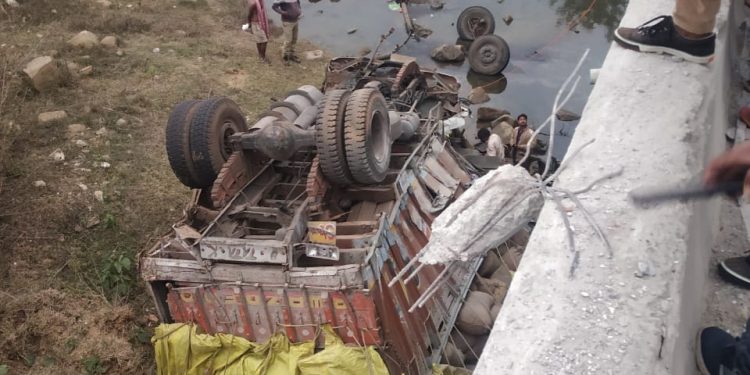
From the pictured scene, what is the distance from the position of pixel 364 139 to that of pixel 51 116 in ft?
20.0

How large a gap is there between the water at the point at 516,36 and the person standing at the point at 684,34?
369 inches

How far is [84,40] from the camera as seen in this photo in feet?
38.7

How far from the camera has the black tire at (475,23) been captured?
15.5 m

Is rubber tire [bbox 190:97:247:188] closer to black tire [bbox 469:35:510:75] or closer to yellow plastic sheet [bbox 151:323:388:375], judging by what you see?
yellow plastic sheet [bbox 151:323:388:375]

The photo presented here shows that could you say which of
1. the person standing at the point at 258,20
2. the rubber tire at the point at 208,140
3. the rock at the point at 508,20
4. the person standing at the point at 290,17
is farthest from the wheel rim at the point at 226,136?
the rock at the point at 508,20

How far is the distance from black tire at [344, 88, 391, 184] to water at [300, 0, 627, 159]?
678 cm

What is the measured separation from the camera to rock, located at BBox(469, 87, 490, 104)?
13.4 meters

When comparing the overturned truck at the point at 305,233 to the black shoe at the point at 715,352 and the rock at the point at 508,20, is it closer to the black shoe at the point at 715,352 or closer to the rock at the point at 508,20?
the black shoe at the point at 715,352

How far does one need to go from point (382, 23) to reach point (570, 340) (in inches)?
629

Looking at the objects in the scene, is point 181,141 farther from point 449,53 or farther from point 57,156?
point 449,53

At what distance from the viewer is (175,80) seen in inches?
450

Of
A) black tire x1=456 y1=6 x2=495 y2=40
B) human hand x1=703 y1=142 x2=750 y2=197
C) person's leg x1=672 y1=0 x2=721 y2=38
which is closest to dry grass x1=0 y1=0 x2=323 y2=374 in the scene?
black tire x1=456 y1=6 x2=495 y2=40

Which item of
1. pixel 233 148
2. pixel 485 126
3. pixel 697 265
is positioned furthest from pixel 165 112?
pixel 697 265

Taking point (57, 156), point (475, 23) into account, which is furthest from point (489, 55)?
point (57, 156)
